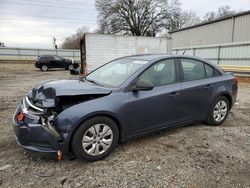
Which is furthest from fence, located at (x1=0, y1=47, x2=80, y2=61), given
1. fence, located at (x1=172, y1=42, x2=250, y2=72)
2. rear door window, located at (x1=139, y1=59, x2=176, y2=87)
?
rear door window, located at (x1=139, y1=59, x2=176, y2=87)

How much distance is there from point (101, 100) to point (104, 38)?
9856 mm

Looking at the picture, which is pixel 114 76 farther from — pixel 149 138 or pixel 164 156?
pixel 164 156

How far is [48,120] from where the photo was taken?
314 centimetres

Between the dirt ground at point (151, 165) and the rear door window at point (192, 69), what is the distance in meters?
1.09

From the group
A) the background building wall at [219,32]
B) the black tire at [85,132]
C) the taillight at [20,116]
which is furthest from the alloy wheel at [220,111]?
the background building wall at [219,32]

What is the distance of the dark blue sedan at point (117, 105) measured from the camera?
10.3 ft

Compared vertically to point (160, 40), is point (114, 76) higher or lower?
lower

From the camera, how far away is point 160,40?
14.5 metres

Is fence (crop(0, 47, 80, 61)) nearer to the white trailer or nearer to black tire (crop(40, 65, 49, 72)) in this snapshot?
black tire (crop(40, 65, 49, 72))

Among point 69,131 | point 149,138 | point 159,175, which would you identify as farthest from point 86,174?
point 149,138

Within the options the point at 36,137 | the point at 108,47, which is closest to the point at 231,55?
the point at 108,47

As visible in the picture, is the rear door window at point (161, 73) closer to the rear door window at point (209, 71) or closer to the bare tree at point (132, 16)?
the rear door window at point (209, 71)

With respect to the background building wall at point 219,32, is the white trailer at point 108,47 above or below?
below

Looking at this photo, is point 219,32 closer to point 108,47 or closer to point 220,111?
point 108,47
